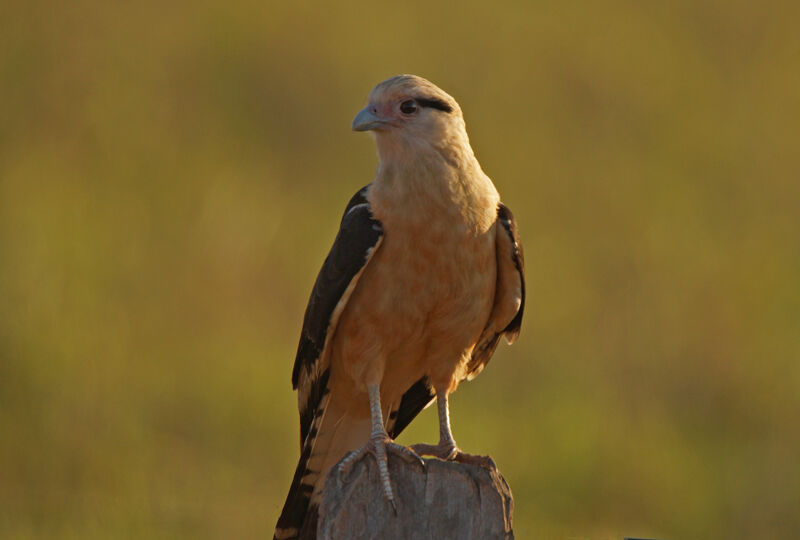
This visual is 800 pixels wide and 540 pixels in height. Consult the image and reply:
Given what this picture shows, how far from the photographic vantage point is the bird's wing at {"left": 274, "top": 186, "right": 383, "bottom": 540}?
490 cm

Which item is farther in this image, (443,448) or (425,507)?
(443,448)

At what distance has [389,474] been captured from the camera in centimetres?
395

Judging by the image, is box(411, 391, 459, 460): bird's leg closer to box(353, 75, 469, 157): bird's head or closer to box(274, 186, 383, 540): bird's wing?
box(274, 186, 383, 540): bird's wing

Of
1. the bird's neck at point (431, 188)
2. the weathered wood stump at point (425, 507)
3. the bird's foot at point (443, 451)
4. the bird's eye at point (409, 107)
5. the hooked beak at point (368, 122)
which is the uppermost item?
the bird's eye at point (409, 107)

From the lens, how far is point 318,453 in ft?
17.7

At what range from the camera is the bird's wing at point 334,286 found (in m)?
4.93

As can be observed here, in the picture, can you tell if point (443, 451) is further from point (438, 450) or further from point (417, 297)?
point (417, 297)

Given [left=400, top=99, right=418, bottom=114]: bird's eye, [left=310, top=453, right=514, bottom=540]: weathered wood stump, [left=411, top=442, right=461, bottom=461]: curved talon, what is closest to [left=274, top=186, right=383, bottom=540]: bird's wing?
[left=400, top=99, right=418, bottom=114]: bird's eye

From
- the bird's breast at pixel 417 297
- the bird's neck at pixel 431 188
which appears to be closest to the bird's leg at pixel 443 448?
the bird's breast at pixel 417 297

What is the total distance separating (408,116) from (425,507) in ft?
6.63

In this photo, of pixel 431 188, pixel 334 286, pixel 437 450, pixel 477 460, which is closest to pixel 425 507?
pixel 477 460

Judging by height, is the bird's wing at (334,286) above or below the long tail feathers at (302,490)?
above

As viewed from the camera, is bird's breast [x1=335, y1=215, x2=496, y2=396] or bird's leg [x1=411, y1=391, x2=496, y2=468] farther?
bird's breast [x1=335, y1=215, x2=496, y2=396]

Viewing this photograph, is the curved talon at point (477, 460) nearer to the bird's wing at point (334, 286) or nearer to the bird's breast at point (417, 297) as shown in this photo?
the bird's breast at point (417, 297)
